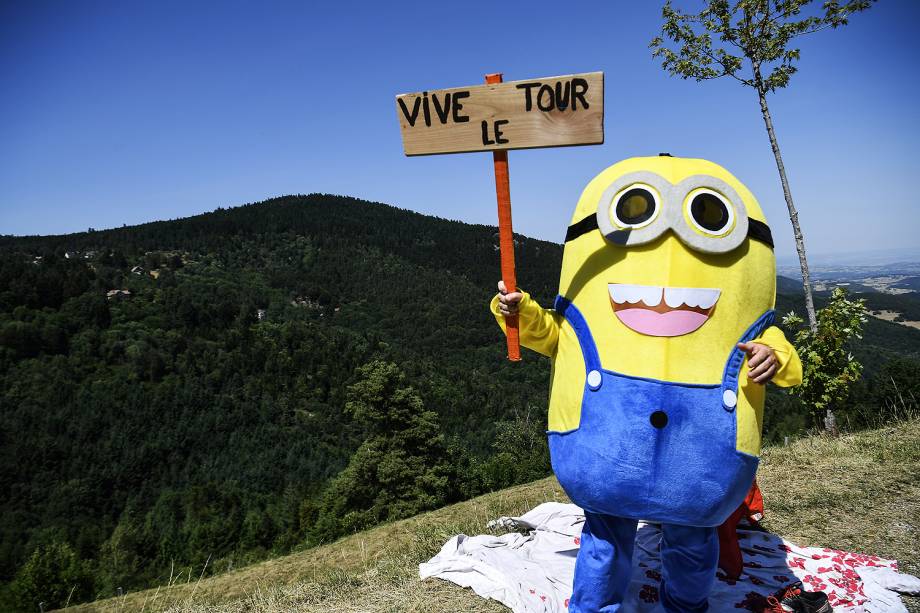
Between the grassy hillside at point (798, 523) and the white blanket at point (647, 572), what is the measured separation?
0.15 m

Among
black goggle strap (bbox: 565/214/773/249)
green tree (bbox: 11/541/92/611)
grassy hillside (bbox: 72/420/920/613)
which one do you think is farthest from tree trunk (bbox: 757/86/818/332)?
green tree (bbox: 11/541/92/611)

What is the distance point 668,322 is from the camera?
2574 millimetres

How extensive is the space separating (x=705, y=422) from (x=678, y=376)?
24 cm

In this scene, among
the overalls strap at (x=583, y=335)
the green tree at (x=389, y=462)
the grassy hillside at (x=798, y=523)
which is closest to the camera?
the overalls strap at (x=583, y=335)

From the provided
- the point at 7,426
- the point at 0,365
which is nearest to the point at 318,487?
the point at 7,426

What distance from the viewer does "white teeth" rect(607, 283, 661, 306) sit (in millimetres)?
2604

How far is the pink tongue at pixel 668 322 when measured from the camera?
101 inches

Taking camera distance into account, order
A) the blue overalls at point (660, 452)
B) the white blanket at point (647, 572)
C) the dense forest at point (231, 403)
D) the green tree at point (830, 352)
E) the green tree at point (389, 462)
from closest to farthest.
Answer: the blue overalls at point (660, 452), the white blanket at point (647, 572), the green tree at point (830, 352), the green tree at point (389, 462), the dense forest at point (231, 403)

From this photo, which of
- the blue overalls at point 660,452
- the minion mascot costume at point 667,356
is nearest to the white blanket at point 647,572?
the minion mascot costume at point 667,356

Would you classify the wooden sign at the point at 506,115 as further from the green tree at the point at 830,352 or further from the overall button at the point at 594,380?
the green tree at the point at 830,352

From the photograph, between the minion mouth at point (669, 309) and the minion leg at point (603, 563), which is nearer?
the minion mouth at point (669, 309)

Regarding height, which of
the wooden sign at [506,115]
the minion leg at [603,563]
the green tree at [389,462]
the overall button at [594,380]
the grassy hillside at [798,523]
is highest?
the wooden sign at [506,115]

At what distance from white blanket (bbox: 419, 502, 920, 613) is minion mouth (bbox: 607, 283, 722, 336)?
203 cm

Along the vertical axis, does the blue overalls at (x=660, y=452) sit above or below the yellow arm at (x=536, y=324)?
below
